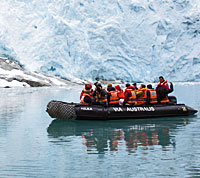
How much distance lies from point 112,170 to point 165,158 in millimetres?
1422

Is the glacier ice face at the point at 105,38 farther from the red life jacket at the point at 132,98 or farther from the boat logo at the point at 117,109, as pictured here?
the boat logo at the point at 117,109

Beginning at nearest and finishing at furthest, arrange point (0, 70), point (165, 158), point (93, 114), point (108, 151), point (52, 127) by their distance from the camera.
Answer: point (165, 158), point (108, 151), point (52, 127), point (93, 114), point (0, 70)

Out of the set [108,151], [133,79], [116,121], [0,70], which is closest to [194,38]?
[133,79]

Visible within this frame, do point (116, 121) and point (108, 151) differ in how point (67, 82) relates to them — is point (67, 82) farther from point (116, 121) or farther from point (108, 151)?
point (108, 151)

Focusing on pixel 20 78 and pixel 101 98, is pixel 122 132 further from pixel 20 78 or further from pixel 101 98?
pixel 20 78

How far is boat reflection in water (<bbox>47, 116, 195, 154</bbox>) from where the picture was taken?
30.9ft

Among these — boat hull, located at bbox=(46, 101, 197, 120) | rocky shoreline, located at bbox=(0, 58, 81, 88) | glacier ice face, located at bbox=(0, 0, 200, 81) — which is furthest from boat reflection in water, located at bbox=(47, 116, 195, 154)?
glacier ice face, located at bbox=(0, 0, 200, 81)

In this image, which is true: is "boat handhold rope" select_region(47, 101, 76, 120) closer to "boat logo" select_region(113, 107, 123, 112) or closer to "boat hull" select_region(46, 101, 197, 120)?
"boat hull" select_region(46, 101, 197, 120)

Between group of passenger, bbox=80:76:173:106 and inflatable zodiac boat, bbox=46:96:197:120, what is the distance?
1.09 ft

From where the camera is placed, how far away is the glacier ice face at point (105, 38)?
223 feet

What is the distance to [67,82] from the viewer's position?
228 feet

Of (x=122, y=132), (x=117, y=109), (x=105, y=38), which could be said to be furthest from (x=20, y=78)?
(x=122, y=132)

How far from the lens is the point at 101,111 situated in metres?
14.2

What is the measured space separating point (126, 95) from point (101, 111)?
4.39ft
